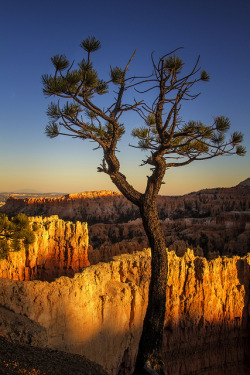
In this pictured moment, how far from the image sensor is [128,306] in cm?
897

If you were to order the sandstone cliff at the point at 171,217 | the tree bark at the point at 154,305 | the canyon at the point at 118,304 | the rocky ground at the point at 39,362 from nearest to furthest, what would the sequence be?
the rocky ground at the point at 39,362 < the tree bark at the point at 154,305 < the canyon at the point at 118,304 < the sandstone cliff at the point at 171,217

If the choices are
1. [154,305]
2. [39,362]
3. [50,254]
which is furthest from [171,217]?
[39,362]

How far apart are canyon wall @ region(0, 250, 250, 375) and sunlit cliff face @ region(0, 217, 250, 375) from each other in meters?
0.02

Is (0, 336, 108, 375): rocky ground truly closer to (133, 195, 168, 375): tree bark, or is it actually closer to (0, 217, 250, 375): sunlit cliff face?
(0, 217, 250, 375): sunlit cliff face

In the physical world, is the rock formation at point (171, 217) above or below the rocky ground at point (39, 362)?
below

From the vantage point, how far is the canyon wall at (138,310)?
7227mm

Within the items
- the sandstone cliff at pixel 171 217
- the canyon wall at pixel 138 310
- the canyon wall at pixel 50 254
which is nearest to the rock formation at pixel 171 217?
the sandstone cliff at pixel 171 217

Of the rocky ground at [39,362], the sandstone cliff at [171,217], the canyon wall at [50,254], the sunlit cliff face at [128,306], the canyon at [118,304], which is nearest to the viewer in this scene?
the rocky ground at [39,362]

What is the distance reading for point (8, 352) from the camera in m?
4.06

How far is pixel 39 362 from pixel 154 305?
8.49 ft

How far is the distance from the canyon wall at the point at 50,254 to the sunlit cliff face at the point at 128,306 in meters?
0.06

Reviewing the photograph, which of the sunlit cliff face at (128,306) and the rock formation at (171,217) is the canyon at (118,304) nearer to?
the sunlit cliff face at (128,306)

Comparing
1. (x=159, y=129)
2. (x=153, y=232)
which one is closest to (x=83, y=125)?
(x=159, y=129)

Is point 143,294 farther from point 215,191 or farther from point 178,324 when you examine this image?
point 215,191
